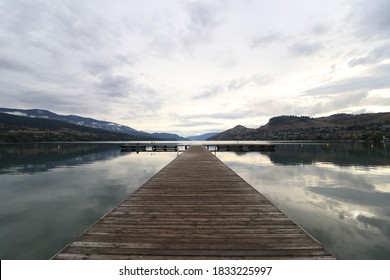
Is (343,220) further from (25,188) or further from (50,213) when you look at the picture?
(25,188)

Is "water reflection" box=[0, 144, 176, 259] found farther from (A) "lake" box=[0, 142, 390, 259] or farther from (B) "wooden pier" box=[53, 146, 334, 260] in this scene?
(B) "wooden pier" box=[53, 146, 334, 260]

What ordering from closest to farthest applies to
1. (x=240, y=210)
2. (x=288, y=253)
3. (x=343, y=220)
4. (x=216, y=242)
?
(x=288, y=253)
(x=216, y=242)
(x=240, y=210)
(x=343, y=220)

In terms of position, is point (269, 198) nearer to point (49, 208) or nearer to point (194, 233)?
point (194, 233)

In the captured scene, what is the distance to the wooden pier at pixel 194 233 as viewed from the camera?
4.69 meters

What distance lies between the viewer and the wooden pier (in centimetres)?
469

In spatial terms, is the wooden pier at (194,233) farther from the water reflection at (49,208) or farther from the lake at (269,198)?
the water reflection at (49,208)

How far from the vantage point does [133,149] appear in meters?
71.1

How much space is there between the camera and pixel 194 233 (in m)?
5.67

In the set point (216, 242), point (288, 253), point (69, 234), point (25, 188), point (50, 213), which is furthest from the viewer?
point (25, 188)

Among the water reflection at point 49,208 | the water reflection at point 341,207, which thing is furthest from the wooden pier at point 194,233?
the water reflection at point 49,208

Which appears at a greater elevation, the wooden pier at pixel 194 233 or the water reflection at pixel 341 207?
the wooden pier at pixel 194 233

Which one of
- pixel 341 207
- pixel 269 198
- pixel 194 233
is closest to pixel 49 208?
pixel 194 233
